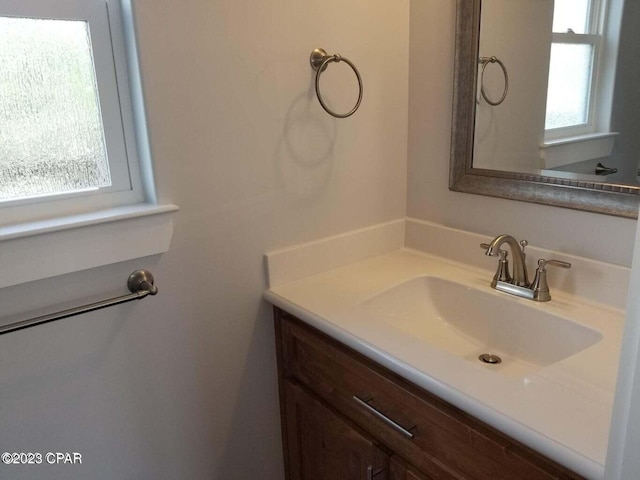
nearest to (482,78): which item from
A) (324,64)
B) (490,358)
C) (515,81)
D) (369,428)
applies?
(515,81)

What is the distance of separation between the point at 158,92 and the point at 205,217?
307 millimetres

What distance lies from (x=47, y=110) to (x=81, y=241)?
0.92ft

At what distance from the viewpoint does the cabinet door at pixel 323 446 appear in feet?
3.82

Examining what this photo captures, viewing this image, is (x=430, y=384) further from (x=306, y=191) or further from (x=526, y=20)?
(x=526, y=20)

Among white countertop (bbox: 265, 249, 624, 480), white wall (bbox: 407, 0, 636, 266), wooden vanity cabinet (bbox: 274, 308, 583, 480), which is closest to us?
white countertop (bbox: 265, 249, 624, 480)

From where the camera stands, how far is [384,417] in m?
1.09

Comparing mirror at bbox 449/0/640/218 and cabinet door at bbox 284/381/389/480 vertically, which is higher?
mirror at bbox 449/0/640/218

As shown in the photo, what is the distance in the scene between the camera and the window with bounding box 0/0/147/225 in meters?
1.01

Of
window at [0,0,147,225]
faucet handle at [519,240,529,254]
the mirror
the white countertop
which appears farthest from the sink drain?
window at [0,0,147,225]

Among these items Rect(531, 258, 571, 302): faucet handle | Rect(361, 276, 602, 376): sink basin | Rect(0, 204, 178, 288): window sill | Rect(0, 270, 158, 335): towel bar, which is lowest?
Rect(361, 276, 602, 376): sink basin

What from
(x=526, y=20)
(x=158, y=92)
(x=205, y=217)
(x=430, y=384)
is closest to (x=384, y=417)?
(x=430, y=384)

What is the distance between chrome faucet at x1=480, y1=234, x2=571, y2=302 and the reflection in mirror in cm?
20

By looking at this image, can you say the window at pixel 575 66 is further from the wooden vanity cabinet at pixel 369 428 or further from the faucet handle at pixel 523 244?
the wooden vanity cabinet at pixel 369 428

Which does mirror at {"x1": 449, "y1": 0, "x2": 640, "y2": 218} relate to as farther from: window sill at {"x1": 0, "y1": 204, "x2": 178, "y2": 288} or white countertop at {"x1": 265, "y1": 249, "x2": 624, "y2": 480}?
window sill at {"x1": 0, "y1": 204, "x2": 178, "y2": 288}
